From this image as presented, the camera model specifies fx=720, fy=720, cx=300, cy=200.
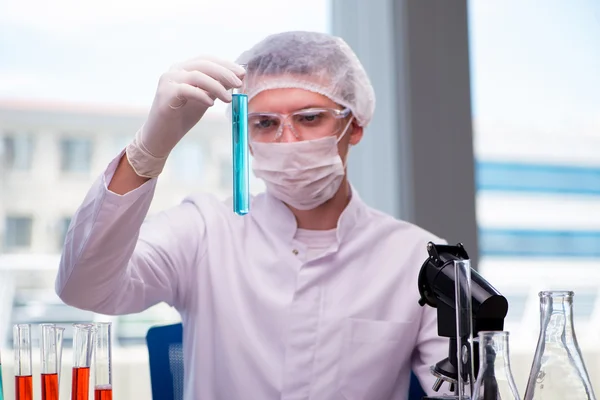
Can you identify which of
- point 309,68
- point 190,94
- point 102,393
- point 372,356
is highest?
point 309,68

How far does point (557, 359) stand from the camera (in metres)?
0.79

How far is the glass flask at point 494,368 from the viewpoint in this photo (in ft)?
2.49

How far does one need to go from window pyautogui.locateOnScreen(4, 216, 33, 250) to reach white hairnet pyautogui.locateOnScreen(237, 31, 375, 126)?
2138 mm

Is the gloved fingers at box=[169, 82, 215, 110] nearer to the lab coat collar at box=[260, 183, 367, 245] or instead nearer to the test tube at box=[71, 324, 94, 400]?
the test tube at box=[71, 324, 94, 400]

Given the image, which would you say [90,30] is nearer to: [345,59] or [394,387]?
[345,59]

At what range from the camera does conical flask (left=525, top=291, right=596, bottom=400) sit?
2.52 ft

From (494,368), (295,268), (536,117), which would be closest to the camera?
(494,368)

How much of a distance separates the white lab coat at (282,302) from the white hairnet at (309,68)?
26 centimetres

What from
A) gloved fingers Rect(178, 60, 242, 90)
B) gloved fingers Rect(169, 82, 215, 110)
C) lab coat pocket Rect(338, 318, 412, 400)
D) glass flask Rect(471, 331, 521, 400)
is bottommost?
lab coat pocket Rect(338, 318, 412, 400)

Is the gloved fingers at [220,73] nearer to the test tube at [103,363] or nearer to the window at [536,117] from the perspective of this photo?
the test tube at [103,363]

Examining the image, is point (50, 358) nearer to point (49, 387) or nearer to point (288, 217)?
point (49, 387)

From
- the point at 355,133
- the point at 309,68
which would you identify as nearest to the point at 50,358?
the point at 309,68

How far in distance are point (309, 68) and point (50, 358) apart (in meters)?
1.01

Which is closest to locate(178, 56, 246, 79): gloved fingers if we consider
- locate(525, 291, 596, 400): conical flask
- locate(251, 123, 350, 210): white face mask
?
locate(251, 123, 350, 210): white face mask
